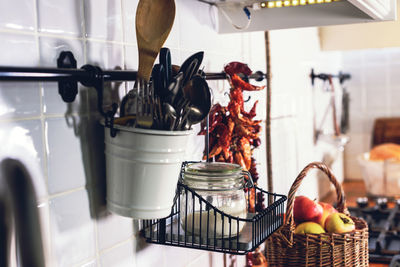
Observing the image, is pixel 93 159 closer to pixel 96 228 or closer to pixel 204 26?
pixel 96 228

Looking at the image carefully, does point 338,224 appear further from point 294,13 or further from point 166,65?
point 166,65

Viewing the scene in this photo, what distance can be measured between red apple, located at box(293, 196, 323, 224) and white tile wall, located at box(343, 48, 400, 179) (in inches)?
60.6

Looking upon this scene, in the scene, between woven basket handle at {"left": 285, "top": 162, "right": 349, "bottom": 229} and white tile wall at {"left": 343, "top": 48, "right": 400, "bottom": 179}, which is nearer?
woven basket handle at {"left": 285, "top": 162, "right": 349, "bottom": 229}

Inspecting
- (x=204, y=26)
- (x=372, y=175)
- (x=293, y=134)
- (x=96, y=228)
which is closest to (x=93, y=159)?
(x=96, y=228)

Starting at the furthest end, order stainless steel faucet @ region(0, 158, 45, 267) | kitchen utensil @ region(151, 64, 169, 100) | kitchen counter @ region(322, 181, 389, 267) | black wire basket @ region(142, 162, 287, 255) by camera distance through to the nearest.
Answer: kitchen counter @ region(322, 181, 389, 267)
black wire basket @ region(142, 162, 287, 255)
kitchen utensil @ region(151, 64, 169, 100)
stainless steel faucet @ region(0, 158, 45, 267)

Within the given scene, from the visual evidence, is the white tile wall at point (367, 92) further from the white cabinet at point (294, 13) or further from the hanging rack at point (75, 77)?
the hanging rack at point (75, 77)

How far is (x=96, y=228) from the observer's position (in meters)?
0.78

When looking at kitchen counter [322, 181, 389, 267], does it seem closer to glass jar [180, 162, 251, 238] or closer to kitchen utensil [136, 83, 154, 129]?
glass jar [180, 162, 251, 238]

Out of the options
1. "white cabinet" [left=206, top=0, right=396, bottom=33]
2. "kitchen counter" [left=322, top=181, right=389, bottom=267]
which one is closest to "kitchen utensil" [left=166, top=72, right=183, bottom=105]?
"white cabinet" [left=206, top=0, right=396, bottom=33]

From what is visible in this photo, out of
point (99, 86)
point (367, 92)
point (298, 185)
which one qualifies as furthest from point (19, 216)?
point (367, 92)

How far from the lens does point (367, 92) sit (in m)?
2.71

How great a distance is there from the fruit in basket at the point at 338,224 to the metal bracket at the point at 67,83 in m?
0.79

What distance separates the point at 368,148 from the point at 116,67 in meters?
2.19

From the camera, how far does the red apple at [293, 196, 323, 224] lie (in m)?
1.29
